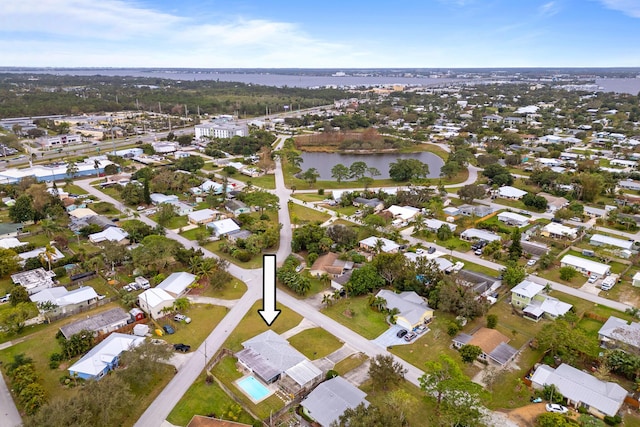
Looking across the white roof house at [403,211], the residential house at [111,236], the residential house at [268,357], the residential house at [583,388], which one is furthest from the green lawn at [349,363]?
the residential house at [111,236]

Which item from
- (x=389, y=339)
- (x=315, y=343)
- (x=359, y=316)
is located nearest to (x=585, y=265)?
(x=389, y=339)

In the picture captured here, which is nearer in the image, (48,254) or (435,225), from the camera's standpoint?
(48,254)

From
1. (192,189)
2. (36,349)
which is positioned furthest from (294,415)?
(192,189)

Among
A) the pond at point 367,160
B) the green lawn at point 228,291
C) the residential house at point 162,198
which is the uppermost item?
the residential house at point 162,198

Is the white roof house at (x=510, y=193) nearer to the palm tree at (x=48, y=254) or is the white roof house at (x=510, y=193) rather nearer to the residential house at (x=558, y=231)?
the residential house at (x=558, y=231)

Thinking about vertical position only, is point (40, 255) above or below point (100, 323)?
above

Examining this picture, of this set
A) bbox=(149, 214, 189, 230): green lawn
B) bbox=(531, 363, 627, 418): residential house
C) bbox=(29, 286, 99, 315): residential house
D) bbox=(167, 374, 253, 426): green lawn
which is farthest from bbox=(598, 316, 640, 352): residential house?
bbox=(149, 214, 189, 230): green lawn

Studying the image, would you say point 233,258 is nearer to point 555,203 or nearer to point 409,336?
point 409,336

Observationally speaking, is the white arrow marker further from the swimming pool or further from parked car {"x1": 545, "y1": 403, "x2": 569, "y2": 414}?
parked car {"x1": 545, "y1": 403, "x2": 569, "y2": 414}

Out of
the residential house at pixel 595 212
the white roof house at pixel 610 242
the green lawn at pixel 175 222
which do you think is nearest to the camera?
the white roof house at pixel 610 242
